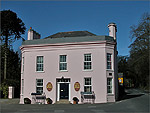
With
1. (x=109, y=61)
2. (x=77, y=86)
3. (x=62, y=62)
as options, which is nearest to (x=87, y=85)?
(x=77, y=86)

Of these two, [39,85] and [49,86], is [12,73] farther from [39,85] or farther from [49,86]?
[49,86]

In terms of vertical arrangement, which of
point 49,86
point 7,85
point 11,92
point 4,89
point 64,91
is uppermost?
point 49,86

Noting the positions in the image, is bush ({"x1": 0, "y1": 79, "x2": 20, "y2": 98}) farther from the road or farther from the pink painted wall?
the road

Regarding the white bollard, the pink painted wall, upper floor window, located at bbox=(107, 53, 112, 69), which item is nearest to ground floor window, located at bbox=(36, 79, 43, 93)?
the pink painted wall

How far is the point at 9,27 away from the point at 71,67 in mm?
15950

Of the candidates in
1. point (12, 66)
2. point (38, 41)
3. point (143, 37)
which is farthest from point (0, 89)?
point (143, 37)

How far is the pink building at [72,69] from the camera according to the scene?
21.3 metres

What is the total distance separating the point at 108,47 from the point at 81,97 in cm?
609

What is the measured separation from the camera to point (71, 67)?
72.3ft

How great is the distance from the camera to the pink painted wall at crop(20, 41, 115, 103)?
21.3 m

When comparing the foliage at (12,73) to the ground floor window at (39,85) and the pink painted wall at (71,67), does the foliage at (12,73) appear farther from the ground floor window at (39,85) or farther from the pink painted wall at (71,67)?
the ground floor window at (39,85)

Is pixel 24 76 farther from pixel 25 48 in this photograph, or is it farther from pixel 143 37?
pixel 143 37

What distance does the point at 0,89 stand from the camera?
2978 centimetres

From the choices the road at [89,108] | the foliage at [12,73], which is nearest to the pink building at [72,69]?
the road at [89,108]
